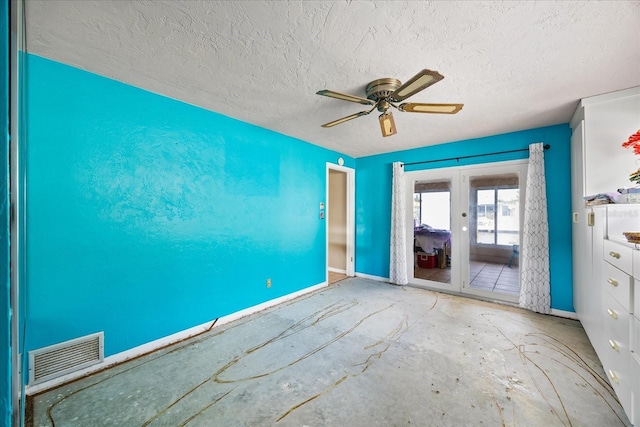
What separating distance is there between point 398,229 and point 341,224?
1.29 meters

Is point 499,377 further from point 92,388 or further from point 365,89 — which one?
point 92,388

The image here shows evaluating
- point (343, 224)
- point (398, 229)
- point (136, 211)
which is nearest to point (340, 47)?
point (136, 211)

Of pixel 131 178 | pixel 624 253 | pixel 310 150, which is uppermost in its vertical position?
pixel 310 150

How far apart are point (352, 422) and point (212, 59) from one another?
2574mm

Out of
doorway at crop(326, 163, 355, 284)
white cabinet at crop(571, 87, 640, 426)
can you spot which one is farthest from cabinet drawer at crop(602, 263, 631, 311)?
doorway at crop(326, 163, 355, 284)

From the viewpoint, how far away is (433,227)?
4215mm

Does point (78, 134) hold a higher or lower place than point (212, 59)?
lower

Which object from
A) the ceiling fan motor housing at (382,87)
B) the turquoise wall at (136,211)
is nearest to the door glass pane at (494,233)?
the ceiling fan motor housing at (382,87)

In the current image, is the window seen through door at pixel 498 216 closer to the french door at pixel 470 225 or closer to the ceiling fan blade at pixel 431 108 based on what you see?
the french door at pixel 470 225

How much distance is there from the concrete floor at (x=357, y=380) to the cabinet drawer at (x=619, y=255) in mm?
921

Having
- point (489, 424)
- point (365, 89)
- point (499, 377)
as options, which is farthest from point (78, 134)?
point (499, 377)

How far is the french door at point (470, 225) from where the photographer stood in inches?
141

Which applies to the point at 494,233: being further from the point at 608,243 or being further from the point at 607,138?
the point at 608,243

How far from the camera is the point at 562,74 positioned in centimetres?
202
